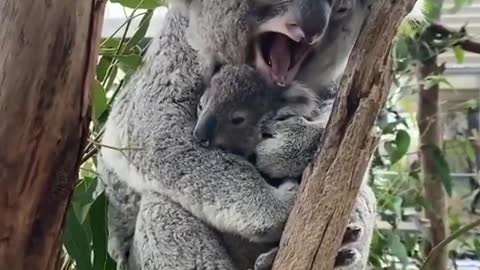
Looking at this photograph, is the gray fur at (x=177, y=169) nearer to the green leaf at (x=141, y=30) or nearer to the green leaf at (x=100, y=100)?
the green leaf at (x=100, y=100)

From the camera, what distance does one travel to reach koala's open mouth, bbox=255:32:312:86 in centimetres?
146

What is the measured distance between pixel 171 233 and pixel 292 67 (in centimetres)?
38

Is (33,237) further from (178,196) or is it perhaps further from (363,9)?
(363,9)

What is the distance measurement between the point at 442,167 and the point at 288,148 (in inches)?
45.9

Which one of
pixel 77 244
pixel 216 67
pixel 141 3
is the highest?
pixel 141 3

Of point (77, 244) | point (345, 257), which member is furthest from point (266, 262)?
point (77, 244)

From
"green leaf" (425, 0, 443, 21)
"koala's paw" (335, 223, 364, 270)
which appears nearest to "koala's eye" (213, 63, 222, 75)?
"koala's paw" (335, 223, 364, 270)

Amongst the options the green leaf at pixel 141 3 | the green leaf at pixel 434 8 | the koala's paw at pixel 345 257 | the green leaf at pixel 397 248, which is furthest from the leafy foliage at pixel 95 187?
the green leaf at pixel 397 248

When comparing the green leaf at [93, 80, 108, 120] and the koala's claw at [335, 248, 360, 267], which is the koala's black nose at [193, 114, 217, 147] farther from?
the koala's claw at [335, 248, 360, 267]

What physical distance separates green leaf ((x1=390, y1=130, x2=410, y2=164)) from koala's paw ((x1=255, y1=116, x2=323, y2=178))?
1113 millimetres

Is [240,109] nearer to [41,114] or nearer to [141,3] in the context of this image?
[141,3]

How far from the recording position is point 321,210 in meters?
1.20

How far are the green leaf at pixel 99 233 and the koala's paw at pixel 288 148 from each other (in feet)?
1.04

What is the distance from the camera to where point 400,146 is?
2.59 metres
